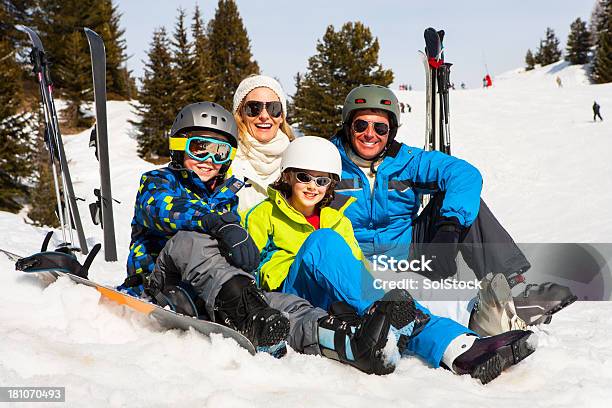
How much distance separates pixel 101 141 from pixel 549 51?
85268 millimetres

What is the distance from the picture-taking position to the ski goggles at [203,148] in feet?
9.90

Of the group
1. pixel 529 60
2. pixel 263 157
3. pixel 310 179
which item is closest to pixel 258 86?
pixel 263 157

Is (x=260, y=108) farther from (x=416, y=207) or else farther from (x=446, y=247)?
(x=446, y=247)

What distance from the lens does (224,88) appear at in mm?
34656

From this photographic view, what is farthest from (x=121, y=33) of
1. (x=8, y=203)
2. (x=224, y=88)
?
(x=8, y=203)

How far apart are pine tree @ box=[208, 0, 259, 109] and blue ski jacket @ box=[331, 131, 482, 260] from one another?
104 ft

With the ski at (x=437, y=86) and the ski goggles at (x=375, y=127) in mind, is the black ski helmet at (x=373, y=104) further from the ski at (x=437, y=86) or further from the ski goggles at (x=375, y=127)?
the ski at (x=437, y=86)

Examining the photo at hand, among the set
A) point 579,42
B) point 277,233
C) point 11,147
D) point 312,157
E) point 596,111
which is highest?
point 579,42

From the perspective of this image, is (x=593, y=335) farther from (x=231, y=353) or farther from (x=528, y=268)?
(x=231, y=353)

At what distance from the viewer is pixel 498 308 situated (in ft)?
8.84

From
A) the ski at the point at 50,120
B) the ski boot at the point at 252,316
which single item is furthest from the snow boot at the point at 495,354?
the ski at the point at 50,120

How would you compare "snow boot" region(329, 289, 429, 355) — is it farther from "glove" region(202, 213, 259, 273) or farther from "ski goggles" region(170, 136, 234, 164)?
"ski goggles" region(170, 136, 234, 164)

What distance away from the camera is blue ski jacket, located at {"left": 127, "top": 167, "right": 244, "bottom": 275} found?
261 cm

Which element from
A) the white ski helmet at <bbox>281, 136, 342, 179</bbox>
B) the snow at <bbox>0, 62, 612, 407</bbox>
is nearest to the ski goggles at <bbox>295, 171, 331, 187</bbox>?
the white ski helmet at <bbox>281, 136, 342, 179</bbox>
